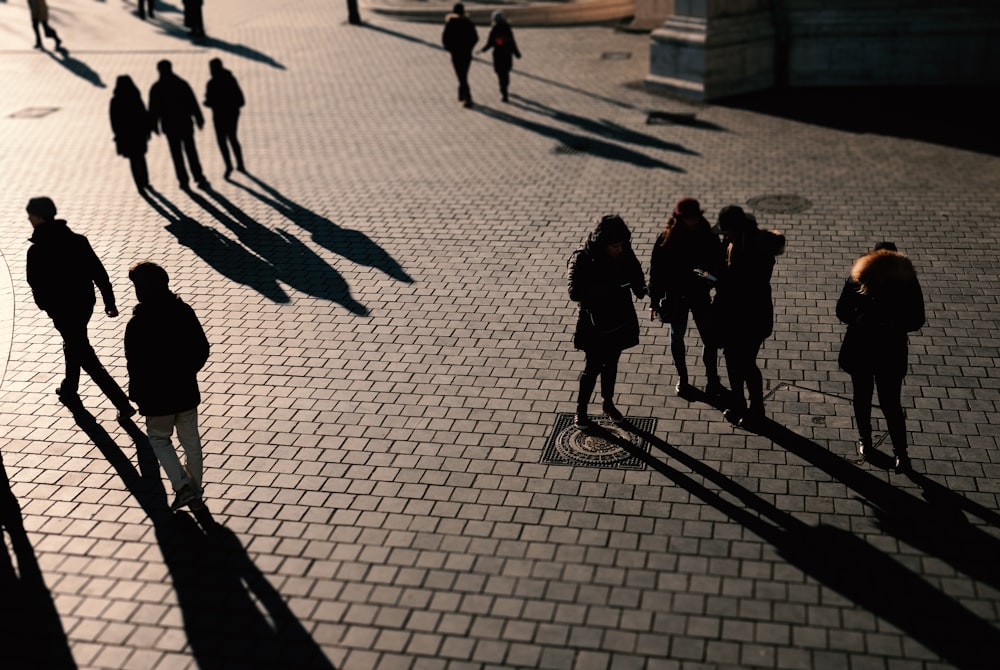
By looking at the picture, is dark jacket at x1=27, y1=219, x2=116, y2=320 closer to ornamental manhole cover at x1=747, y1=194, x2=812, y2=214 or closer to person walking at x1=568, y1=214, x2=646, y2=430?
person walking at x1=568, y1=214, x2=646, y2=430

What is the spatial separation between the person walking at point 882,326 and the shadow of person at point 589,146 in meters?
7.56

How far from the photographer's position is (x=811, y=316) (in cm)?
959

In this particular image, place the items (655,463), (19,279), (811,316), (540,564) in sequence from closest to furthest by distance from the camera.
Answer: (540,564), (655,463), (811,316), (19,279)

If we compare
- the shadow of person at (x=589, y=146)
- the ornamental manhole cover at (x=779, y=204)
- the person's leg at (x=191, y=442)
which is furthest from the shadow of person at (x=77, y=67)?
the person's leg at (x=191, y=442)

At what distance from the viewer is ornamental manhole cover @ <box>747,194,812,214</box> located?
12516mm

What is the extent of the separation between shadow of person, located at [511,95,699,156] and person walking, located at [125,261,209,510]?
9.61 m

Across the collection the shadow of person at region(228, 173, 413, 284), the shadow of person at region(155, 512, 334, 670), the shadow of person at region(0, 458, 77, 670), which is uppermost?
the shadow of person at region(228, 173, 413, 284)

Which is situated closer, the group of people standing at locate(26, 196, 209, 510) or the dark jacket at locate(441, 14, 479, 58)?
the group of people standing at locate(26, 196, 209, 510)

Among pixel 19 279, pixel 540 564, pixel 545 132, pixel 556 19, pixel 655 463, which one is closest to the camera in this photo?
pixel 540 564

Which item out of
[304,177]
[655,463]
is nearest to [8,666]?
[655,463]

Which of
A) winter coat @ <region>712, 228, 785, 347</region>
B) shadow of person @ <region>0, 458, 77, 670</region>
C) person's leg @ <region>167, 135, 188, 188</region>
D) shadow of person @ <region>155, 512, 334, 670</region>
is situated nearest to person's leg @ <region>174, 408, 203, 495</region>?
shadow of person @ <region>155, 512, 334, 670</region>

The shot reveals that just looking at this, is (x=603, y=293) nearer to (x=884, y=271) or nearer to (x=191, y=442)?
(x=884, y=271)

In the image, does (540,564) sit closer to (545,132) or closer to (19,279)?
(19,279)

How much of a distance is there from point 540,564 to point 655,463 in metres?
1.40
